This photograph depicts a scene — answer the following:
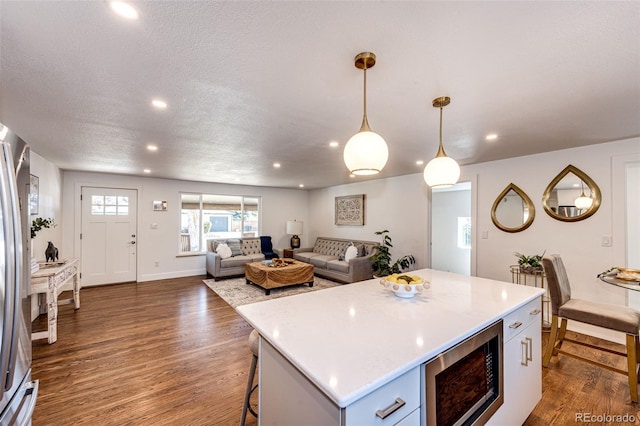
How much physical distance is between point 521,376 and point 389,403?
1.33 meters

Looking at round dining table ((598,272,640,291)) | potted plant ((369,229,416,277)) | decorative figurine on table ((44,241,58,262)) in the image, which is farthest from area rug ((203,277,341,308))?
round dining table ((598,272,640,291))

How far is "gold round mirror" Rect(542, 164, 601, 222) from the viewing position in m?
3.21

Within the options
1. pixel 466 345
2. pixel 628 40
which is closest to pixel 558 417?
pixel 466 345

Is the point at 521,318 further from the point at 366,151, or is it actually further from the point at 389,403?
the point at 366,151

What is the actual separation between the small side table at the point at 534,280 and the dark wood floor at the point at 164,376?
2.77 feet

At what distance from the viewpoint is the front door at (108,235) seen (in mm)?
5227

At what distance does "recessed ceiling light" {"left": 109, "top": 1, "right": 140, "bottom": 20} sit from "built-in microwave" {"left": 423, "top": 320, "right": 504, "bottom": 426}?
1.91 meters

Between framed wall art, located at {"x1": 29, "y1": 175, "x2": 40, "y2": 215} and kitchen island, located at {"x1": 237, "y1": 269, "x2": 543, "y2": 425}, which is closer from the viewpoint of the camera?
kitchen island, located at {"x1": 237, "y1": 269, "x2": 543, "y2": 425}

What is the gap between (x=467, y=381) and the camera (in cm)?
129

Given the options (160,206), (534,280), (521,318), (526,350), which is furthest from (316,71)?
(160,206)

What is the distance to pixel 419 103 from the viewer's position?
2.06 m

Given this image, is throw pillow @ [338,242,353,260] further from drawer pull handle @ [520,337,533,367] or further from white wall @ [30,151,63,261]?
white wall @ [30,151,63,261]

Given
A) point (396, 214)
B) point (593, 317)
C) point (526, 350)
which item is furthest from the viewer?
point (396, 214)

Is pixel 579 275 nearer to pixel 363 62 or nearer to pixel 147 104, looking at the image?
pixel 363 62
